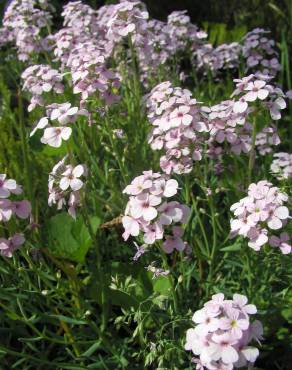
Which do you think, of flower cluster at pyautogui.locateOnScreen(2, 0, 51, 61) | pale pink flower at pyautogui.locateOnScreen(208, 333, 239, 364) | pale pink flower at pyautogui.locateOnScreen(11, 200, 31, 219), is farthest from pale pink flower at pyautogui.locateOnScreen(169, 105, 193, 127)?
flower cluster at pyautogui.locateOnScreen(2, 0, 51, 61)

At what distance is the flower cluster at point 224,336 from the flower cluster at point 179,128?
609mm

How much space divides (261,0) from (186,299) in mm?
3562

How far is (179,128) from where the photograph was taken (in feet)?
5.41

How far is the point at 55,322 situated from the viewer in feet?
5.93

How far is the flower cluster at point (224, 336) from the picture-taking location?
1085 millimetres

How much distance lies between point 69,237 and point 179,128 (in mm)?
568

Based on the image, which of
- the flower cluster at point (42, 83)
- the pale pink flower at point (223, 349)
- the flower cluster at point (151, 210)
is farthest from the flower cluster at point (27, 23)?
the pale pink flower at point (223, 349)

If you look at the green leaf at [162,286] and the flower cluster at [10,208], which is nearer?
the flower cluster at [10,208]

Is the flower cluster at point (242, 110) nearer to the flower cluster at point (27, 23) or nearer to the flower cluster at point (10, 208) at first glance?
the flower cluster at point (10, 208)

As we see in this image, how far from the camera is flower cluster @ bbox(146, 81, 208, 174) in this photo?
1637 mm

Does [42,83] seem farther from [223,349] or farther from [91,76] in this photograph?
[223,349]

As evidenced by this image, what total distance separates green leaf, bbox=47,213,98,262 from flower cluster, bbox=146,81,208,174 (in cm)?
37

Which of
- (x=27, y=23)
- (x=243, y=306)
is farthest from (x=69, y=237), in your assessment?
(x=27, y=23)

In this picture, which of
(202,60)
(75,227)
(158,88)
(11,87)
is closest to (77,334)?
(75,227)
